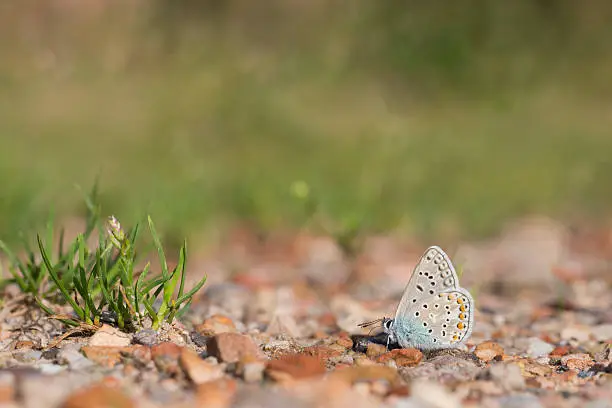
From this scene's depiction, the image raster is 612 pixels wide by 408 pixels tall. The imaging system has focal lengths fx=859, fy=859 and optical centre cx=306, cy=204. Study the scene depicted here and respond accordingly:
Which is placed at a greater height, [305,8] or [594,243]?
[305,8]

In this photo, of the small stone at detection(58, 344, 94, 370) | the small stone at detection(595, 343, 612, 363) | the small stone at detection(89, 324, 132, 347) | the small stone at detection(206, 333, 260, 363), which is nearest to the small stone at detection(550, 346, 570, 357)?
the small stone at detection(595, 343, 612, 363)

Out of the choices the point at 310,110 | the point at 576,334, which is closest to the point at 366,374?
the point at 576,334

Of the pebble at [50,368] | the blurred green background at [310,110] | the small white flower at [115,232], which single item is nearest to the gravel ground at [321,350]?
the pebble at [50,368]

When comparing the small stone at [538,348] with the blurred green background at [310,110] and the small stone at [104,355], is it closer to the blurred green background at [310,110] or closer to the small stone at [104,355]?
the small stone at [104,355]

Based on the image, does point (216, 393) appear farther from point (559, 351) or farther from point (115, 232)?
point (559, 351)

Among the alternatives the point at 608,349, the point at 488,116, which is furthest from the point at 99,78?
the point at 608,349

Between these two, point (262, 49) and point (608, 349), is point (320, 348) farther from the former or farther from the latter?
point (262, 49)
